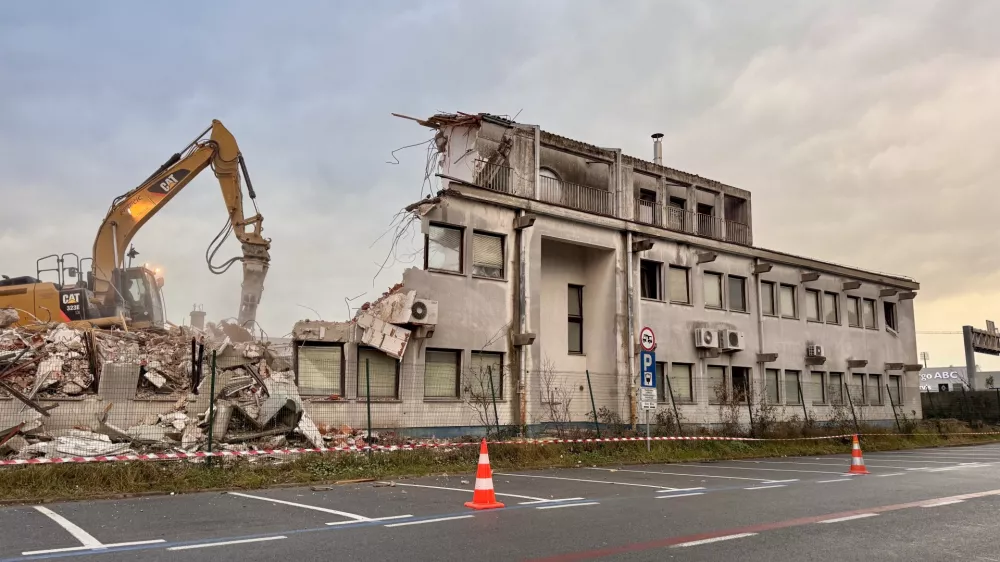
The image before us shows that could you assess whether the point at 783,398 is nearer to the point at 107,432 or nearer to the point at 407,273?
the point at 407,273

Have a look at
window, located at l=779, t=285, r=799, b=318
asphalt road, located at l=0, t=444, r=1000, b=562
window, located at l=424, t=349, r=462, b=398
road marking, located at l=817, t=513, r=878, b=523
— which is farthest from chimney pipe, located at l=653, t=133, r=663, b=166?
road marking, located at l=817, t=513, r=878, b=523

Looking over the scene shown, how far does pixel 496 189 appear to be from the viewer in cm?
2170

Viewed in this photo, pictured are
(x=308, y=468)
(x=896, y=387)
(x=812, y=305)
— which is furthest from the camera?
(x=896, y=387)

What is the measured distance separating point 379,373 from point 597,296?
27.3ft

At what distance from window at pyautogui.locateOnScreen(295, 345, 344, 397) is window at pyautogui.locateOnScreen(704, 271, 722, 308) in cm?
1429

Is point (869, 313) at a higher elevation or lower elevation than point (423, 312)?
higher

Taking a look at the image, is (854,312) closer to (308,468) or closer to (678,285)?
(678,285)

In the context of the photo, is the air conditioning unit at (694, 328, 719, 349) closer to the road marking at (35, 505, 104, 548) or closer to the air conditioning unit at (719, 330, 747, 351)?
the air conditioning unit at (719, 330, 747, 351)

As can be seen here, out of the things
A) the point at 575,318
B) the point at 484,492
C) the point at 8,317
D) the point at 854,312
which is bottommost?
the point at 484,492

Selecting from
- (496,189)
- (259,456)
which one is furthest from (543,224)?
(259,456)

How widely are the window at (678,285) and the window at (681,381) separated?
230cm

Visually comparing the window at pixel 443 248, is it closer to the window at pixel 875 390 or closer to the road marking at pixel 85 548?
the road marking at pixel 85 548

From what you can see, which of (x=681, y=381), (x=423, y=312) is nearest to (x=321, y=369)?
(x=423, y=312)

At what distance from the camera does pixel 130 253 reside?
2269 centimetres
